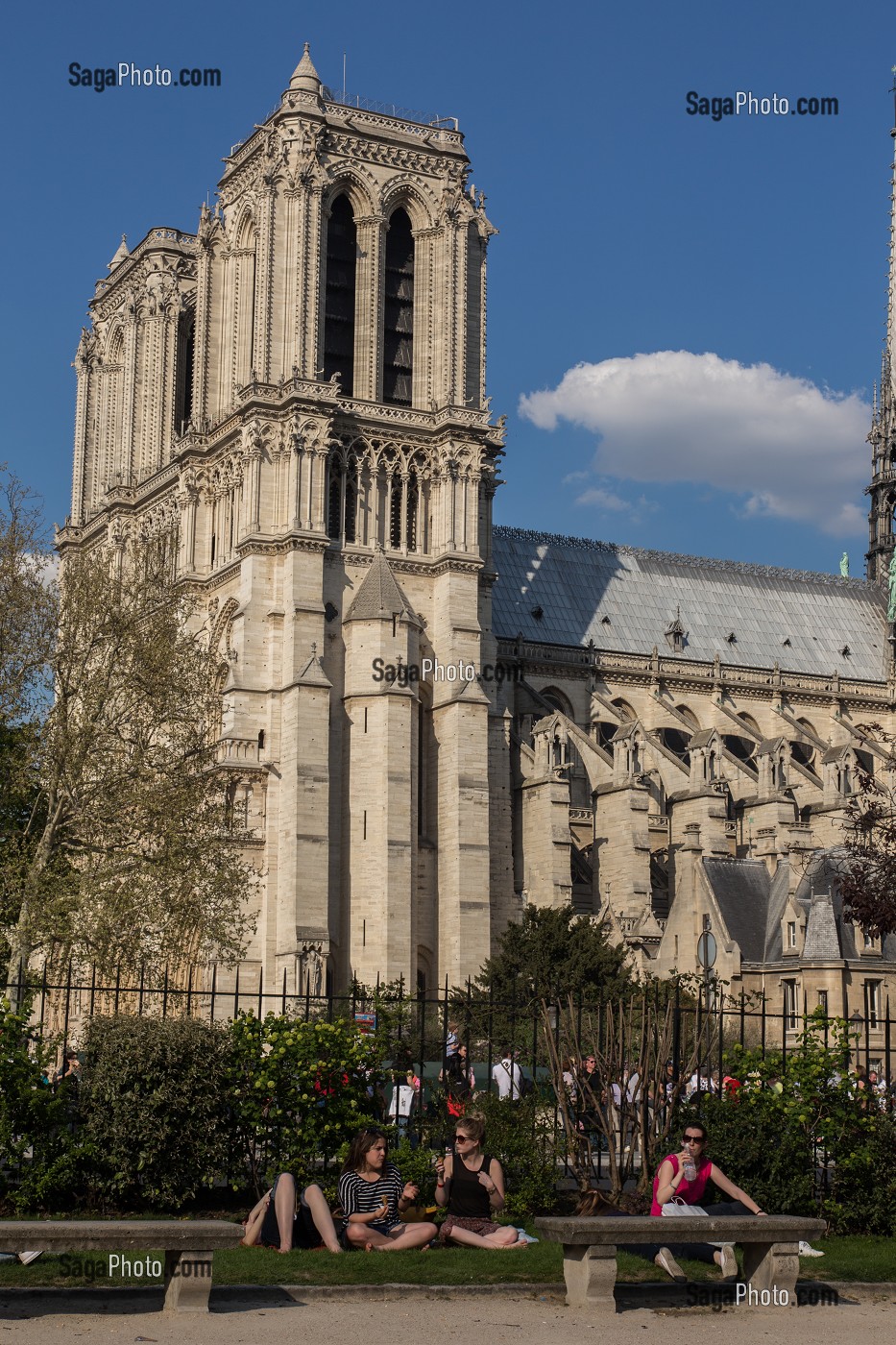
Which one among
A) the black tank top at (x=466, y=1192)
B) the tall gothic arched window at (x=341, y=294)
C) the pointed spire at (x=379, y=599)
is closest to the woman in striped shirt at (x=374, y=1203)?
the black tank top at (x=466, y=1192)

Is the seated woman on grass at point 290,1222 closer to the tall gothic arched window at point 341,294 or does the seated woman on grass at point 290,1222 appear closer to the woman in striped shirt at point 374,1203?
the woman in striped shirt at point 374,1203

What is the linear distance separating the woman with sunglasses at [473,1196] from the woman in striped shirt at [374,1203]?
1.45 ft

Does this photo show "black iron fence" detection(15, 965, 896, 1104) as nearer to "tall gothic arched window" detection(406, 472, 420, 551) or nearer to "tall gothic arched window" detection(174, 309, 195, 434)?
"tall gothic arched window" detection(406, 472, 420, 551)

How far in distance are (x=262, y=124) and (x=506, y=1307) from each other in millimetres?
47276

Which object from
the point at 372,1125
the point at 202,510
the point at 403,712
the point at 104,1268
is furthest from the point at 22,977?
the point at 202,510

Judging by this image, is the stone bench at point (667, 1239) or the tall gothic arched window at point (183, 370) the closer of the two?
the stone bench at point (667, 1239)

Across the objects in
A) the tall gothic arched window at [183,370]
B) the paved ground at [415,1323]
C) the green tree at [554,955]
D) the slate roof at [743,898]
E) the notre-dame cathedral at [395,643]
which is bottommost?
the paved ground at [415,1323]

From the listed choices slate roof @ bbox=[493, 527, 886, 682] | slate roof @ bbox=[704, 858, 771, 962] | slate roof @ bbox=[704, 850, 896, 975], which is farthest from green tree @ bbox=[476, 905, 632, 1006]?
slate roof @ bbox=[493, 527, 886, 682]

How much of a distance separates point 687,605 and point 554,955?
85.4ft

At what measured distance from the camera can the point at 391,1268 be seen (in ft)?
49.5

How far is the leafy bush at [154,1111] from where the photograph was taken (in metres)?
18.2

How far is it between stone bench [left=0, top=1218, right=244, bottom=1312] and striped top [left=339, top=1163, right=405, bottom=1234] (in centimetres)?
237

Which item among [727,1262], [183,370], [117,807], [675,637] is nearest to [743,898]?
[675,637]

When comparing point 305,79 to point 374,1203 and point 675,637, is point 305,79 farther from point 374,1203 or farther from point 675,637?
point 374,1203
